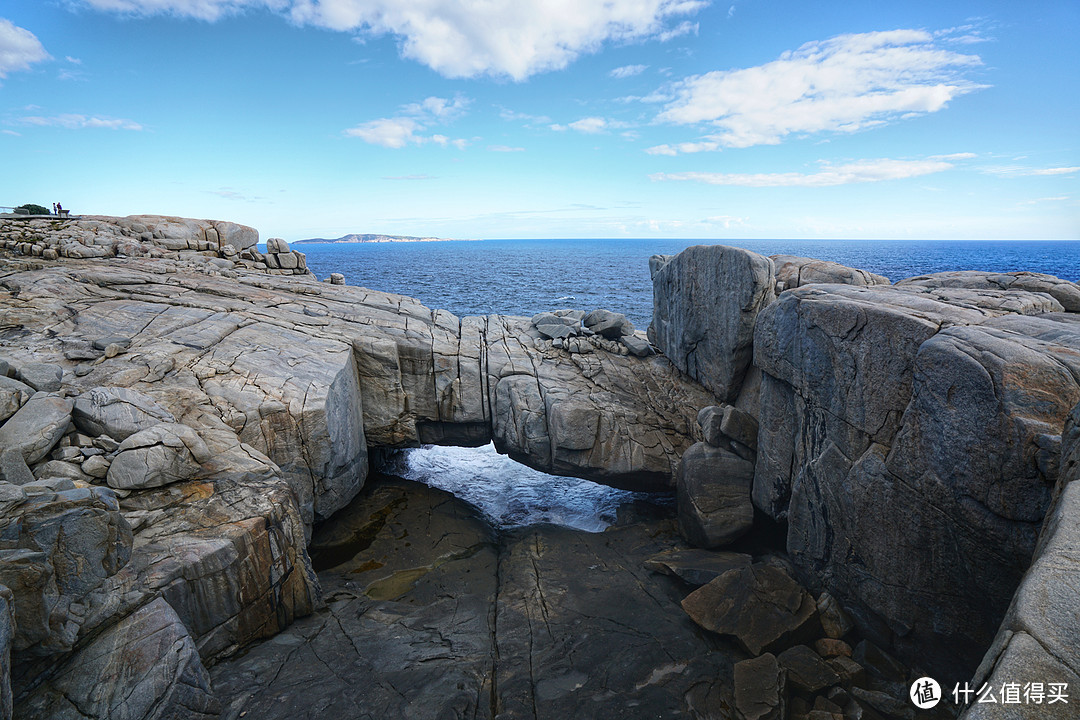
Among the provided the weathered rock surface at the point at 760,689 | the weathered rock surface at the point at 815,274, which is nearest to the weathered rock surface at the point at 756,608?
the weathered rock surface at the point at 760,689

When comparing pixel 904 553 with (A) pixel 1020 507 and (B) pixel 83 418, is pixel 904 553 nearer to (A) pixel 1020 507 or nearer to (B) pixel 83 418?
(A) pixel 1020 507

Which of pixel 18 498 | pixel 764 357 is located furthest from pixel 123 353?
pixel 764 357

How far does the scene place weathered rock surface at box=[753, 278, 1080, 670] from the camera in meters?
7.37

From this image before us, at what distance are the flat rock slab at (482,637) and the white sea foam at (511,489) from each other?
1626 mm

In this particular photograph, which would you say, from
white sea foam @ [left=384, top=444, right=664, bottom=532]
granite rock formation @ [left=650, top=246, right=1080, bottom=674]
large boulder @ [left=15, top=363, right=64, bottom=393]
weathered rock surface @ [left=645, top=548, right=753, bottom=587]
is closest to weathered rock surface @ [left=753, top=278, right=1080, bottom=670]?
granite rock formation @ [left=650, top=246, right=1080, bottom=674]

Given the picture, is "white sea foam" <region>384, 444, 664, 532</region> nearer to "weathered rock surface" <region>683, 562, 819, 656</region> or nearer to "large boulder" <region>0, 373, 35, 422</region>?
"weathered rock surface" <region>683, 562, 819, 656</region>

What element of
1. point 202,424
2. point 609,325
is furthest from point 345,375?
point 609,325

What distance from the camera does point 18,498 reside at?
20.6ft

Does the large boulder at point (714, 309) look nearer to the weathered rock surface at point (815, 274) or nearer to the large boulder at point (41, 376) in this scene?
the weathered rock surface at point (815, 274)

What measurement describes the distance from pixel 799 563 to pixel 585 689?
590cm

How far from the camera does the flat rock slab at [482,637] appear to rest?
27.7 ft

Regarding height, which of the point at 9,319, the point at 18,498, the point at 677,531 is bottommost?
the point at 677,531

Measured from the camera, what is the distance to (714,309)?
648 inches

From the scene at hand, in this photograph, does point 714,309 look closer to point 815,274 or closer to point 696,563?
point 815,274
